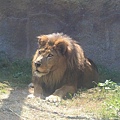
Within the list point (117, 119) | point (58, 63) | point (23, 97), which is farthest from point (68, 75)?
point (117, 119)

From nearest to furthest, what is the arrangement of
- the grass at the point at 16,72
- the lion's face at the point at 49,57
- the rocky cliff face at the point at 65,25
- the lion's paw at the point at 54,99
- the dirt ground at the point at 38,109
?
the dirt ground at the point at 38,109 < the lion's paw at the point at 54,99 < the lion's face at the point at 49,57 < the grass at the point at 16,72 < the rocky cliff face at the point at 65,25

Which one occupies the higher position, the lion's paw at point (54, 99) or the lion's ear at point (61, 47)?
the lion's ear at point (61, 47)

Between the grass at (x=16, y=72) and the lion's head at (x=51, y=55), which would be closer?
the lion's head at (x=51, y=55)

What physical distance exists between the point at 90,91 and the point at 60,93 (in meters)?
0.54

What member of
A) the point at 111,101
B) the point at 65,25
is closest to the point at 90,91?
the point at 111,101

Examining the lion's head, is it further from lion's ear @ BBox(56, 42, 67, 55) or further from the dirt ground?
the dirt ground

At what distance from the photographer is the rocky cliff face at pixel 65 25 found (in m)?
8.71

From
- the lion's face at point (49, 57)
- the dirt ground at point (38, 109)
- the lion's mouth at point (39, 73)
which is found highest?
the lion's face at point (49, 57)

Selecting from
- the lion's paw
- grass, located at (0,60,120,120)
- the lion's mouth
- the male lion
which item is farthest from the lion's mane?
the lion's paw

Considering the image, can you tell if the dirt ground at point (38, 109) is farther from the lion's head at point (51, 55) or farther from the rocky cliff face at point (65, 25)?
the rocky cliff face at point (65, 25)

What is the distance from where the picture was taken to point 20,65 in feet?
28.0

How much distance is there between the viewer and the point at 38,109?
5379 mm

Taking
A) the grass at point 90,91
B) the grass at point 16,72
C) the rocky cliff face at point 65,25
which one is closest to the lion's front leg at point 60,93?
the grass at point 90,91

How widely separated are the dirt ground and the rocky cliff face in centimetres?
278
